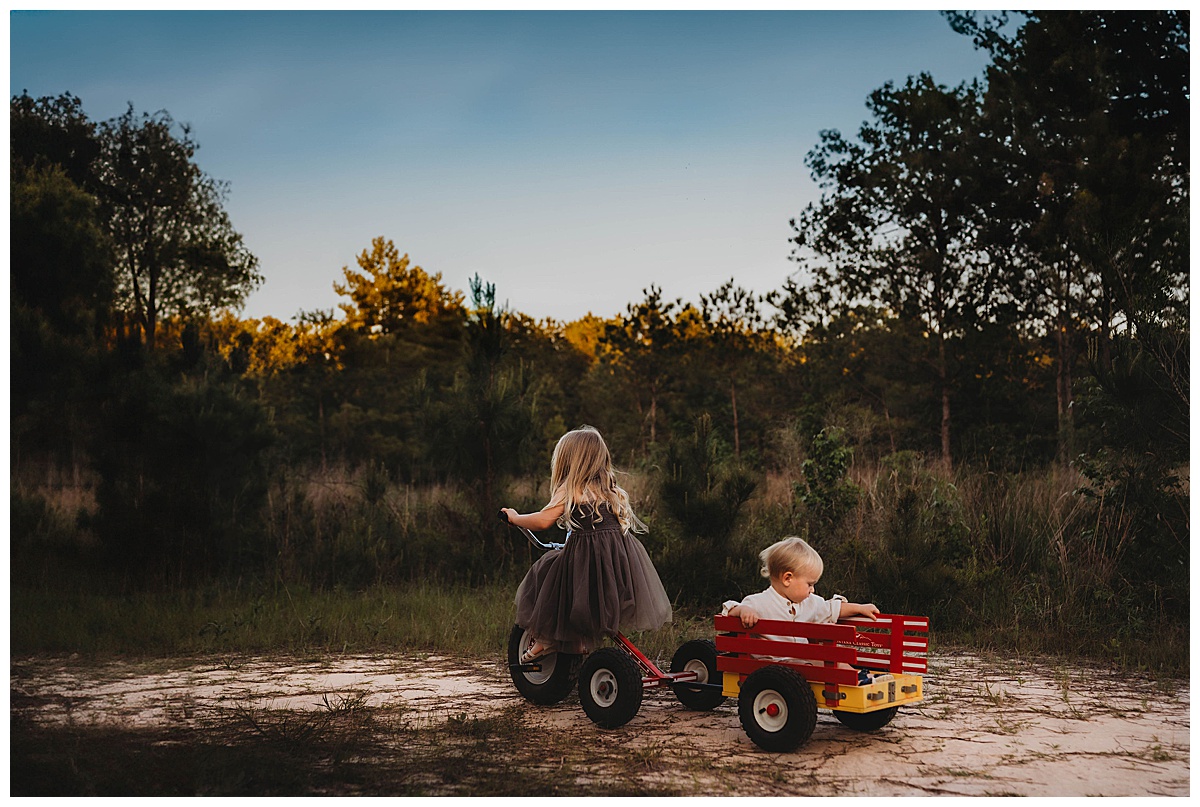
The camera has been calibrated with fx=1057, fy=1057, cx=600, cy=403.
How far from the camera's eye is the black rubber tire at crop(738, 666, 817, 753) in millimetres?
4453

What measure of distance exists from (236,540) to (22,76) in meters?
4.52

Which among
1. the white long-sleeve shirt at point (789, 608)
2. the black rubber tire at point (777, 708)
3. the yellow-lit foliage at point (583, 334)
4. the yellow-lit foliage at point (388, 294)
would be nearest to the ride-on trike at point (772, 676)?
the black rubber tire at point (777, 708)

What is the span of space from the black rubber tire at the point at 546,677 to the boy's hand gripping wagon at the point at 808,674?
0.92 metres

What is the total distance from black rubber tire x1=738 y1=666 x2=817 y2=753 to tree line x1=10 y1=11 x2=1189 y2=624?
13.1ft

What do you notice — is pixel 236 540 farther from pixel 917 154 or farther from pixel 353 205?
pixel 917 154

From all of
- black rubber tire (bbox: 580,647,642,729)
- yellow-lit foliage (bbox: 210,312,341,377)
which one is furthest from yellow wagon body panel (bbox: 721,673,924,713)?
yellow-lit foliage (bbox: 210,312,341,377)

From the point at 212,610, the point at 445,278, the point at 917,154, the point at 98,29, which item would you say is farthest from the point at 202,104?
the point at 445,278

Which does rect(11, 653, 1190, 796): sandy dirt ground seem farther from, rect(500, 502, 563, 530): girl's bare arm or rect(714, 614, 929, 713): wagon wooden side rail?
rect(500, 502, 563, 530): girl's bare arm

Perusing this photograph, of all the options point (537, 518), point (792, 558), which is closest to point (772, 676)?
point (792, 558)

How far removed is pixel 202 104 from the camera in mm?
11359

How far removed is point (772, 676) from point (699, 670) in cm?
83

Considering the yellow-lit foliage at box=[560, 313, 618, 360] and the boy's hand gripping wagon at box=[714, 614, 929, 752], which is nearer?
the boy's hand gripping wagon at box=[714, 614, 929, 752]

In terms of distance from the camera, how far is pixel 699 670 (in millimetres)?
5309

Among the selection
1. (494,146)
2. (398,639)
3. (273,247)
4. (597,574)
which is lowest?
(398,639)
